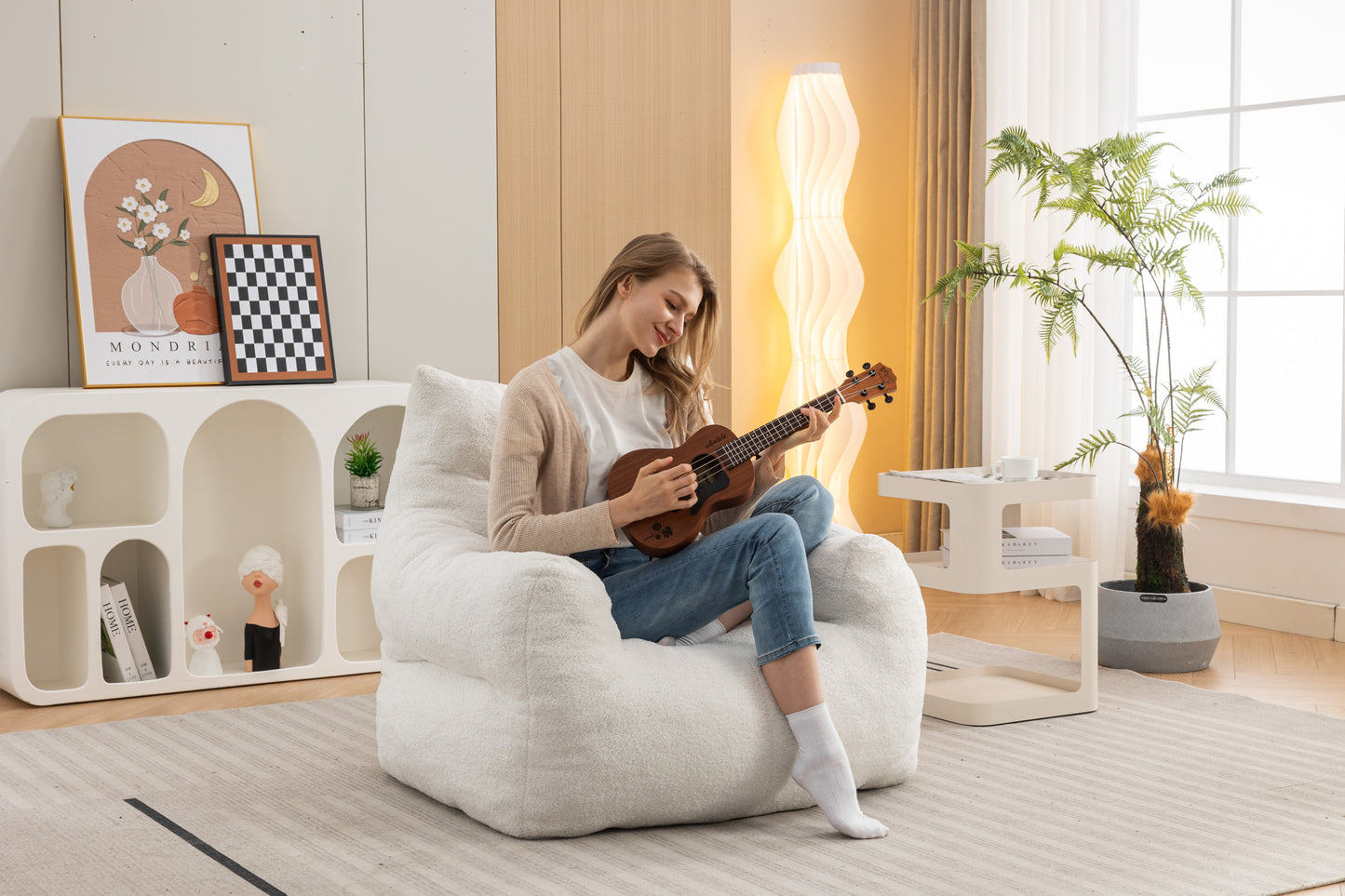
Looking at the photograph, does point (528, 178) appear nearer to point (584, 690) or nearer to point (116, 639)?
point (116, 639)

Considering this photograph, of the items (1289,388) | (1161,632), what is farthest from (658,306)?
(1289,388)

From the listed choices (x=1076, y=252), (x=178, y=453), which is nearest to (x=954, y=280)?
(x=1076, y=252)

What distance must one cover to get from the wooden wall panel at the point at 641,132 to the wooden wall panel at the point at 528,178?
3 centimetres

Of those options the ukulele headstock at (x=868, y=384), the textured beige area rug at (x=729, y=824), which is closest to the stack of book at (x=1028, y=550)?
the textured beige area rug at (x=729, y=824)

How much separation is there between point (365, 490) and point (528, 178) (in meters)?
0.98

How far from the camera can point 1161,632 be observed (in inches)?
136

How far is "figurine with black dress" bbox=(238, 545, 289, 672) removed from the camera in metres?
3.38

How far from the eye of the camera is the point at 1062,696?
3.04m

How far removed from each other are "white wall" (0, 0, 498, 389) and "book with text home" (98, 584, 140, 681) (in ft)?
1.74

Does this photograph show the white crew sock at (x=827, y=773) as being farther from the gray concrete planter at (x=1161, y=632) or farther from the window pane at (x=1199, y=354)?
the window pane at (x=1199, y=354)

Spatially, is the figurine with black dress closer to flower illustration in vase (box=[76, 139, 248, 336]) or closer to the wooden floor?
the wooden floor

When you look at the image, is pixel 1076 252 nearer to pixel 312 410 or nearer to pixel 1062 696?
pixel 1062 696

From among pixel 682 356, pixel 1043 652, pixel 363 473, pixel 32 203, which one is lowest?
pixel 1043 652

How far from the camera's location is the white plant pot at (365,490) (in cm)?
354
